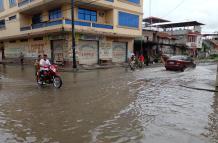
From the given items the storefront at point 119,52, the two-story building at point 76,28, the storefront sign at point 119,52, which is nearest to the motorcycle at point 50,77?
the two-story building at point 76,28

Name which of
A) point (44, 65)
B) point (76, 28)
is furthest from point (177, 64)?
point (44, 65)

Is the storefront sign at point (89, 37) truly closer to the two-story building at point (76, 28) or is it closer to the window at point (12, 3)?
the two-story building at point (76, 28)

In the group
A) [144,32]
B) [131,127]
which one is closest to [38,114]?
[131,127]

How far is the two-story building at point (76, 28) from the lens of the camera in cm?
2475

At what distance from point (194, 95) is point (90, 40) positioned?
18103mm

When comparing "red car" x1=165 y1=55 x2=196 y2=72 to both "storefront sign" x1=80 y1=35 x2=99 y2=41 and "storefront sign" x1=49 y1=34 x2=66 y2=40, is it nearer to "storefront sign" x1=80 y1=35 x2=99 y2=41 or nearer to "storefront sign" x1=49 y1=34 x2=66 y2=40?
"storefront sign" x1=80 y1=35 x2=99 y2=41

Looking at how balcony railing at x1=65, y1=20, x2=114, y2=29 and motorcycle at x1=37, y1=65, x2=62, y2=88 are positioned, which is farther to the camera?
balcony railing at x1=65, y1=20, x2=114, y2=29

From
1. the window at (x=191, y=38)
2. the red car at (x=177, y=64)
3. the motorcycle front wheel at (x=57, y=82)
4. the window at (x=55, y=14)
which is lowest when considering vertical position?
the motorcycle front wheel at (x=57, y=82)

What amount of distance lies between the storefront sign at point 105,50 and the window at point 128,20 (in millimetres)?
3367

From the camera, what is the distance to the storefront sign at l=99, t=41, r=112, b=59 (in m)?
28.1

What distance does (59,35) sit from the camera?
2484 centimetres

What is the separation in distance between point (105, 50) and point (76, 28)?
611 centimetres

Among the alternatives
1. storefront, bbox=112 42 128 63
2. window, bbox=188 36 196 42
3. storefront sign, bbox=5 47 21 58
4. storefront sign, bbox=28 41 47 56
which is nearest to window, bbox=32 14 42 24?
storefront sign, bbox=28 41 47 56

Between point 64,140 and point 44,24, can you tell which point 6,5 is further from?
point 64,140
